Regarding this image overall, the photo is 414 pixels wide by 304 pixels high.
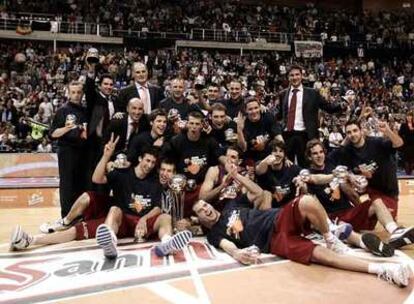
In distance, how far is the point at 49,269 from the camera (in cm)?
389

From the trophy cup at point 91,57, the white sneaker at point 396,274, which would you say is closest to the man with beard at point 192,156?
the trophy cup at point 91,57

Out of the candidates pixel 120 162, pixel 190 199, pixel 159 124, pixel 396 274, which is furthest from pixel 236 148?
pixel 396 274

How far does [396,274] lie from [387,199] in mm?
1801

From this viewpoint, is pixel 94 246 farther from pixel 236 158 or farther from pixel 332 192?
pixel 332 192

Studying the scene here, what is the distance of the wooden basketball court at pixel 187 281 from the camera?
3.22m

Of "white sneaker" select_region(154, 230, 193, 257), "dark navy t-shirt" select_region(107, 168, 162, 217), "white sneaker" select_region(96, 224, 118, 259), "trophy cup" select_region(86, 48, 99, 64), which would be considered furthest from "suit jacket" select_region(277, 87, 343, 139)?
"white sneaker" select_region(96, 224, 118, 259)

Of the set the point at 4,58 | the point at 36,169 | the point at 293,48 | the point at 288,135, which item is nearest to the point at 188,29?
the point at 293,48

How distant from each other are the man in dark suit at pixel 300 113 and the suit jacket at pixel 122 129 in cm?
164

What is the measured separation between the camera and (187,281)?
3539mm

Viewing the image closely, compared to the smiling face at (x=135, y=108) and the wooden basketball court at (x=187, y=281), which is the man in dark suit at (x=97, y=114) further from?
the wooden basketball court at (x=187, y=281)

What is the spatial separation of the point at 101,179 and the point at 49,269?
113 cm

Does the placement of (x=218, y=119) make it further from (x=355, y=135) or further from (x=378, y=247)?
(x=378, y=247)

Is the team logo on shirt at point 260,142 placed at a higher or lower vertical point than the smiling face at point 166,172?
higher

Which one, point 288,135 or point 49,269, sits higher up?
point 288,135
